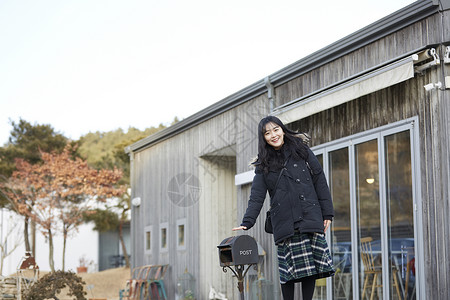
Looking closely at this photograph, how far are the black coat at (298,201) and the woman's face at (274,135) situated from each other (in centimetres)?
12

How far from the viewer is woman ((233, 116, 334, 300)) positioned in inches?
164

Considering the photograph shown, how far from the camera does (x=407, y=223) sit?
6.15 metres

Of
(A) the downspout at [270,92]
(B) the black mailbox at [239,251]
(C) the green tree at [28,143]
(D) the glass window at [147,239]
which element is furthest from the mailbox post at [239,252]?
(C) the green tree at [28,143]

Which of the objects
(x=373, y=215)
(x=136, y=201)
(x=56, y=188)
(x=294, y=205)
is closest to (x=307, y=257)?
(x=294, y=205)

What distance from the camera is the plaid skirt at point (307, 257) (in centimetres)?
417

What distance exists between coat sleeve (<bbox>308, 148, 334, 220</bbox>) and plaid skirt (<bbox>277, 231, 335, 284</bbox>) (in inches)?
5.9

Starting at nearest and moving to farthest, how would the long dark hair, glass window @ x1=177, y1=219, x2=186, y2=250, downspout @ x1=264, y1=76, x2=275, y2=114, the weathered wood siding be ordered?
the long dark hair, the weathered wood siding, downspout @ x1=264, y1=76, x2=275, y2=114, glass window @ x1=177, y1=219, x2=186, y2=250

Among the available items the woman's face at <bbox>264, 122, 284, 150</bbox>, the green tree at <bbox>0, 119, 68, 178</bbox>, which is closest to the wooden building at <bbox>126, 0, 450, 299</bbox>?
the woman's face at <bbox>264, 122, 284, 150</bbox>

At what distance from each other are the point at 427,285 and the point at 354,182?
1.55 meters

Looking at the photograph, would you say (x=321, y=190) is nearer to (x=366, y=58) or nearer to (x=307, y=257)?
(x=307, y=257)

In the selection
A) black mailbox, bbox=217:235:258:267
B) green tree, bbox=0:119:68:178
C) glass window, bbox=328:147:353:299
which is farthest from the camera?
green tree, bbox=0:119:68:178

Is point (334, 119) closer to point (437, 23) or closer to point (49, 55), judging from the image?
point (437, 23)

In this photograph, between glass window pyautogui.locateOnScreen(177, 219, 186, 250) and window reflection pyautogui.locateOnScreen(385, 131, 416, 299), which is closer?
window reflection pyautogui.locateOnScreen(385, 131, 416, 299)

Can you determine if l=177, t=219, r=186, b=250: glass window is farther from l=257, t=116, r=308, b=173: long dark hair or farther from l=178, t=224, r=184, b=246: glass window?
l=257, t=116, r=308, b=173: long dark hair
